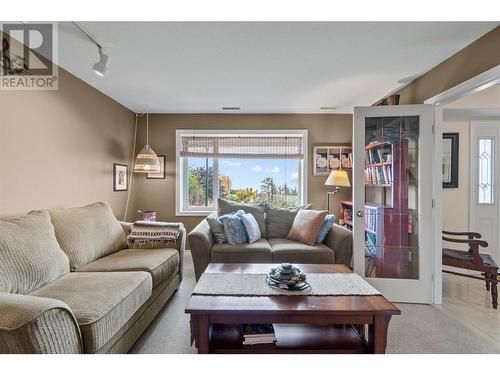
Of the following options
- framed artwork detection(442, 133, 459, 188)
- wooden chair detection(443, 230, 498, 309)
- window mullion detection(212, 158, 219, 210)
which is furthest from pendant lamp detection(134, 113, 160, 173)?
framed artwork detection(442, 133, 459, 188)

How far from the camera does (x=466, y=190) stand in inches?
142

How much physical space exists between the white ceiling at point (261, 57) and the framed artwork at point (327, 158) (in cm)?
97

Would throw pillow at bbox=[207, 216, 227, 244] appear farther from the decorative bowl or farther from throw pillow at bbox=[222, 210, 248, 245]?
the decorative bowl

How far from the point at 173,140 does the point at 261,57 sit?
2.52m

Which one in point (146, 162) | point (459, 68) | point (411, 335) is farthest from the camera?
point (146, 162)

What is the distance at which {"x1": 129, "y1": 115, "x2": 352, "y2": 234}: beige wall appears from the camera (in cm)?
455

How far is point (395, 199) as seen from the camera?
290 cm

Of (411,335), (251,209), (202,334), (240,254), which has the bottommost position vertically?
(411,335)

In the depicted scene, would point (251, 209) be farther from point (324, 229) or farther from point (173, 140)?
point (173, 140)

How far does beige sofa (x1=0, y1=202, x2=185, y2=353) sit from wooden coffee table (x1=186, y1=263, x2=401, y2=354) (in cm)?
50

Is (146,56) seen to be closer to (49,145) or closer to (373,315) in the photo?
(49,145)

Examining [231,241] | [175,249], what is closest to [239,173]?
[231,241]

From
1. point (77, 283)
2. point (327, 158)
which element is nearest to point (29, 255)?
point (77, 283)

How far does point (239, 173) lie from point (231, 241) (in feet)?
5.80
